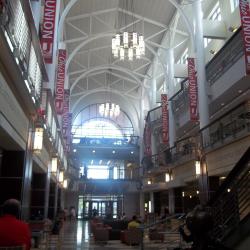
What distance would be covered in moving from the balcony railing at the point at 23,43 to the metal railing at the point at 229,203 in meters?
4.30

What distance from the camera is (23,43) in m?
7.58

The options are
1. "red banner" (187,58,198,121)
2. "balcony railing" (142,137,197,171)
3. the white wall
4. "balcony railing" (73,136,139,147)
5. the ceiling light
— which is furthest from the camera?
"balcony railing" (73,136,139,147)

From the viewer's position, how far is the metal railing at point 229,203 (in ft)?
16.8

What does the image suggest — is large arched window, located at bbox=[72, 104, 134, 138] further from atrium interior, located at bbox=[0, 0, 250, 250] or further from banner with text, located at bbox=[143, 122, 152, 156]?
banner with text, located at bbox=[143, 122, 152, 156]

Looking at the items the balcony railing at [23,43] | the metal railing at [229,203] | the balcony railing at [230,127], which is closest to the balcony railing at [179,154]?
the balcony railing at [230,127]

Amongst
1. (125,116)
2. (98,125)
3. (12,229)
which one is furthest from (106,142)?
(12,229)

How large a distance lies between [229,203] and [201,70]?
1321 cm

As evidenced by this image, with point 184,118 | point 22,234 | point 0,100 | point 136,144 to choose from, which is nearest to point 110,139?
point 136,144

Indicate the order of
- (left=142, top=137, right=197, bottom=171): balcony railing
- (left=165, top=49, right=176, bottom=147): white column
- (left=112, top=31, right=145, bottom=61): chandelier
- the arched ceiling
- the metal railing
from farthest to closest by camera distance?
(left=165, top=49, right=176, bottom=147): white column
the arched ceiling
(left=142, top=137, right=197, bottom=171): balcony railing
(left=112, top=31, right=145, bottom=61): chandelier
the metal railing

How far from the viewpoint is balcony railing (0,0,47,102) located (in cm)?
605

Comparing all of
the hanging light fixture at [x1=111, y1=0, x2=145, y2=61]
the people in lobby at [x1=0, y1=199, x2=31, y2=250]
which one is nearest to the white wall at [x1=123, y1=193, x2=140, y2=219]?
the hanging light fixture at [x1=111, y1=0, x2=145, y2=61]

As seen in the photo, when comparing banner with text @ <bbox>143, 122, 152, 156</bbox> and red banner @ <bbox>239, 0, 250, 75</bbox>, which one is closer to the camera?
red banner @ <bbox>239, 0, 250, 75</bbox>

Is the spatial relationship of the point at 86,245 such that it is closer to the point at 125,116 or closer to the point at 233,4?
the point at 233,4

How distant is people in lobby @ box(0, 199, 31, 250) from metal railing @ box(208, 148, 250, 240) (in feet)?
10.6
